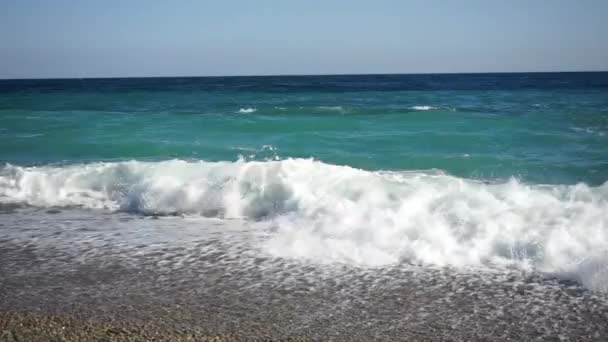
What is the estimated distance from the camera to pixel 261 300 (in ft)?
14.1

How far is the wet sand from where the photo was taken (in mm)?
3762

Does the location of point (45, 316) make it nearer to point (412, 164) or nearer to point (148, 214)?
point (148, 214)

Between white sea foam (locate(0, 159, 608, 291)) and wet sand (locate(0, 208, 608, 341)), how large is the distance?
0.38 m

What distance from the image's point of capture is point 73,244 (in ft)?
19.2

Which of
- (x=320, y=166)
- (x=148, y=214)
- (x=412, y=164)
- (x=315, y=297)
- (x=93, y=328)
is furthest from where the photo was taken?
(x=412, y=164)

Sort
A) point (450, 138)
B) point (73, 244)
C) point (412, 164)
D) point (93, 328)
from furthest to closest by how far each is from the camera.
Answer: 1. point (450, 138)
2. point (412, 164)
3. point (73, 244)
4. point (93, 328)

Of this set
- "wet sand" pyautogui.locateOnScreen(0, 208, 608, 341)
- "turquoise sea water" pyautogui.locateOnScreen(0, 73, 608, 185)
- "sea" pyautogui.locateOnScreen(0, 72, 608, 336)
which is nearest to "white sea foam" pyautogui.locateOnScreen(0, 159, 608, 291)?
"sea" pyautogui.locateOnScreen(0, 72, 608, 336)

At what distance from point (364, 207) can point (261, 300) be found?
9.11 ft

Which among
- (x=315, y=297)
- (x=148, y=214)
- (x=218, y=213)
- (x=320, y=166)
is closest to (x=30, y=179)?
(x=148, y=214)

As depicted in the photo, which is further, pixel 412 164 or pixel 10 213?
pixel 412 164

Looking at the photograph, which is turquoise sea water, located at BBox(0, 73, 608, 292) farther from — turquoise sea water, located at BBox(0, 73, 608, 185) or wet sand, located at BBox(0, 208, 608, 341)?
wet sand, located at BBox(0, 208, 608, 341)

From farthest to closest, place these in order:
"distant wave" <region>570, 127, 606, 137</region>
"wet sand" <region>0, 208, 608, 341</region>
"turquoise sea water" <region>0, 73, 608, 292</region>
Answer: "distant wave" <region>570, 127, 606, 137</region> → "turquoise sea water" <region>0, 73, 608, 292</region> → "wet sand" <region>0, 208, 608, 341</region>

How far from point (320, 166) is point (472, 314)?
4.82 metres

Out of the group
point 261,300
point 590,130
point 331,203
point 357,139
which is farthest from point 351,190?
point 590,130
